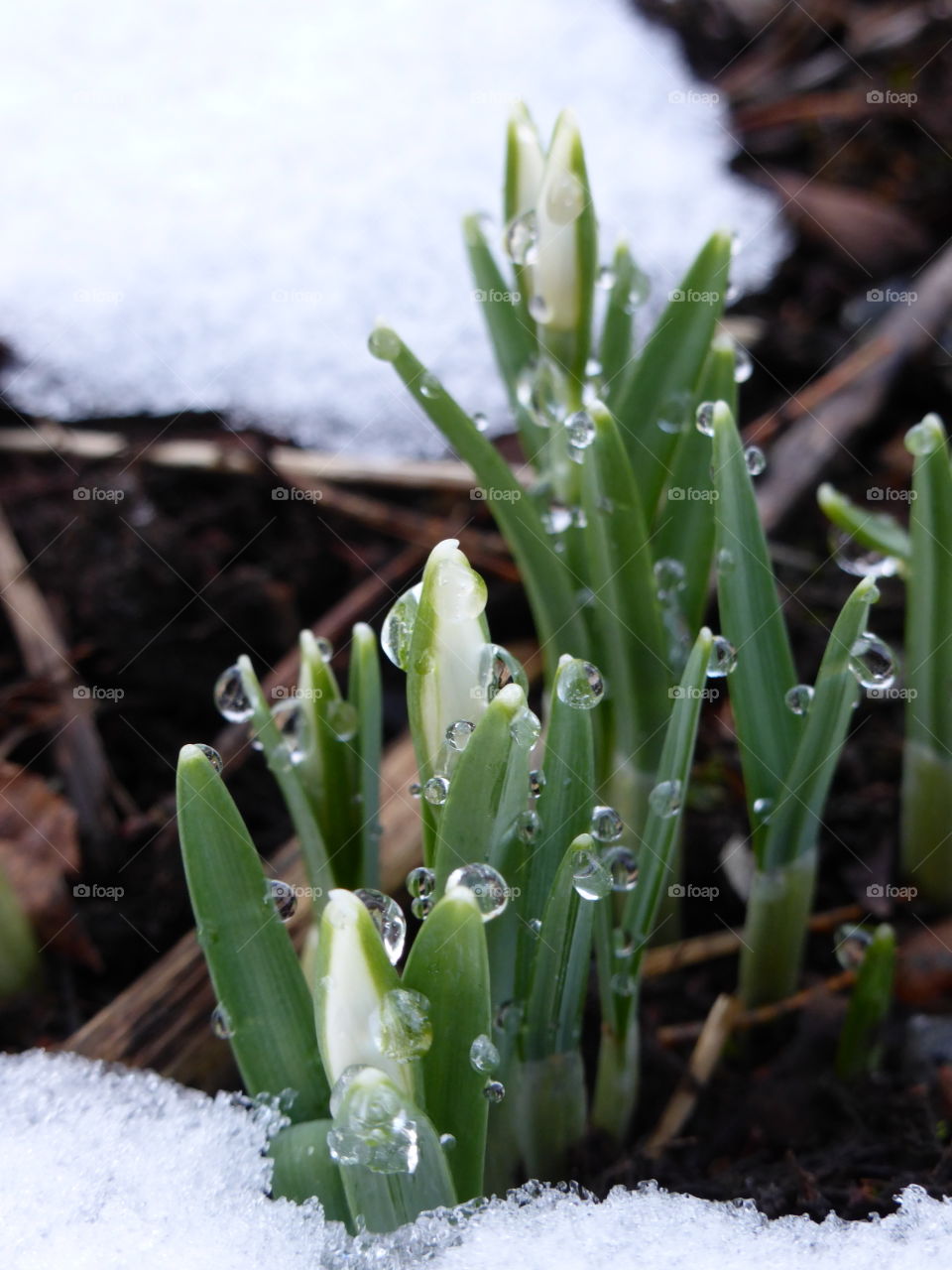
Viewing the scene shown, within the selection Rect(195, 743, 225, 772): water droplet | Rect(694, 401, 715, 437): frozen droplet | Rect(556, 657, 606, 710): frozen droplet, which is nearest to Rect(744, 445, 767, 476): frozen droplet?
Rect(694, 401, 715, 437): frozen droplet

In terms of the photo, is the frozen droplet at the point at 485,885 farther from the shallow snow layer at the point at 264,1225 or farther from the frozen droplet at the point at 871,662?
the frozen droplet at the point at 871,662

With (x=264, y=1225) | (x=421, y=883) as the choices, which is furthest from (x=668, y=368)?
(x=264, y=1225)

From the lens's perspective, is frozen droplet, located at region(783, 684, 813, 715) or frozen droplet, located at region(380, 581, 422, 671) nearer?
frozen droplet, located at region(380, 581, 422, 671)

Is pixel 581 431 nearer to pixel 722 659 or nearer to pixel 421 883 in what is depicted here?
pixel 722 659

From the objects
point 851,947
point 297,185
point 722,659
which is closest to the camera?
point 722,659

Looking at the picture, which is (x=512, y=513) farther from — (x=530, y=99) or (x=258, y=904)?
(x=530, y=99)

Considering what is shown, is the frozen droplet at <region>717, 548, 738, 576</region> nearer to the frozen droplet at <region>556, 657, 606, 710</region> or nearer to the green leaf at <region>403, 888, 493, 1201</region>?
the frozen droplet at <region>556, 657, 606, 710</region>

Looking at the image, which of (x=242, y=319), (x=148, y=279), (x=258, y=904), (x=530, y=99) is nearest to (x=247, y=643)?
(x=242, y=319)
